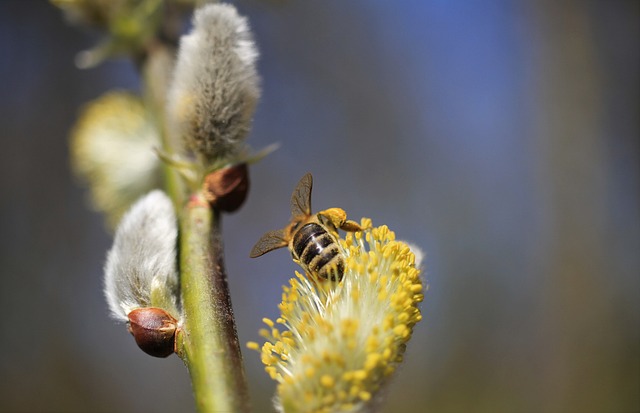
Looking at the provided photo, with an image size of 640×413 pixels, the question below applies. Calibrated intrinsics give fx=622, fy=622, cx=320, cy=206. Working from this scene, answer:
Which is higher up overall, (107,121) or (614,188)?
(614,188)

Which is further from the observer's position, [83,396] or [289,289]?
[83,396]

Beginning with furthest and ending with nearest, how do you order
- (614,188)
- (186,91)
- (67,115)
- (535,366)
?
(67,115) < (614,188) < (535,366) < (186,91)

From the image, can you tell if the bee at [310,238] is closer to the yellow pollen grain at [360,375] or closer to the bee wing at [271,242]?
the bee wing at [271,242]

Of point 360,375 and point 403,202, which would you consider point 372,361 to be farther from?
point 403,202

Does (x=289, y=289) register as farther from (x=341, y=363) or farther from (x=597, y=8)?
(x=597, y=8)

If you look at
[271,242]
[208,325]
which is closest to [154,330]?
[208,325]

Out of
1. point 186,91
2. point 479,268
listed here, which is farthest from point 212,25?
point 479,268

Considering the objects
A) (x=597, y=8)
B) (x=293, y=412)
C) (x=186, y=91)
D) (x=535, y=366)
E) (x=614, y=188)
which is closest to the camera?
(x=293, y=412)

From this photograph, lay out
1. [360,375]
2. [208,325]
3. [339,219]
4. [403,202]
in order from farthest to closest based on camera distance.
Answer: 1. [403,202]
2. [339,219]
3. [208,325]
4. [360,375]
